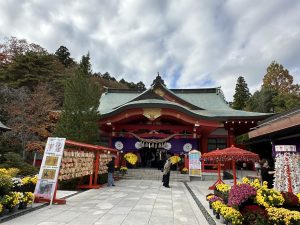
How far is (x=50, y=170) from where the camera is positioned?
9273 mm

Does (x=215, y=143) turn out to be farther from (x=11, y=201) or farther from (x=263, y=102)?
(x=263, y=102)

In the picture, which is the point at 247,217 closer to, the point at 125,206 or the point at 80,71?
the point at 125,206

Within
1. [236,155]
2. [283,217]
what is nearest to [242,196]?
[283,217]

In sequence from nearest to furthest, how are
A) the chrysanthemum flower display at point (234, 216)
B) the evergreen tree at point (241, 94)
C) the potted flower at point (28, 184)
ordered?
the chrysanthemum flower display at point (234, 216) → the potted flower at point (28, 184) → the evergreen tree at point (241, 94)

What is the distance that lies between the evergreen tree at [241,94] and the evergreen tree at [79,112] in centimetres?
3659

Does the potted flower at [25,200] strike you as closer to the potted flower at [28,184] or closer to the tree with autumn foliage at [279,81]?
the potted flower at [28,184]

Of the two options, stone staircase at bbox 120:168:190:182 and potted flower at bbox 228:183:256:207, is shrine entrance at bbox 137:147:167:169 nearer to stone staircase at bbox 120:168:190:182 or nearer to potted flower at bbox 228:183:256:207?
stone staircase at bbox 120:168:190:182

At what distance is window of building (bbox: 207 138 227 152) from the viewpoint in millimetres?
23891

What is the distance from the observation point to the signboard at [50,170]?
9.08 m

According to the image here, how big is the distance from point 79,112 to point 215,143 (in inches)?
527

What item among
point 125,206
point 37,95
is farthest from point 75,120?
point 37,95

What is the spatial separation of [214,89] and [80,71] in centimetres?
1998

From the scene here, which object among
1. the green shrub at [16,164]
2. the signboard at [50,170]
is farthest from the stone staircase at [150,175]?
the signboard at [50,170]

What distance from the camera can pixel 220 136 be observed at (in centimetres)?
2395
